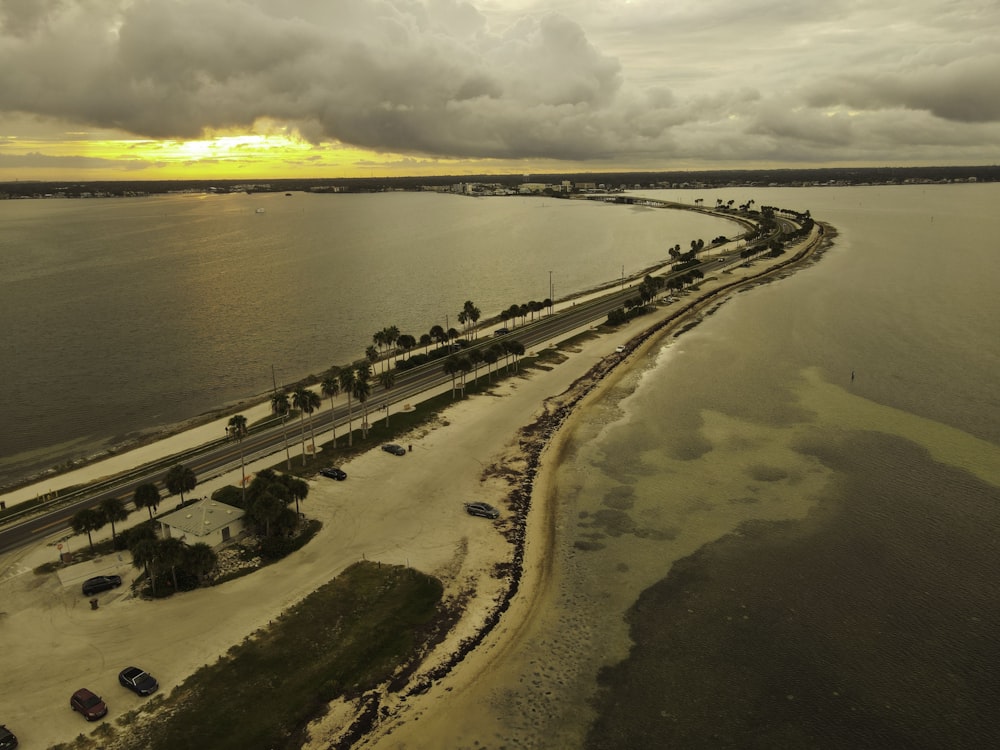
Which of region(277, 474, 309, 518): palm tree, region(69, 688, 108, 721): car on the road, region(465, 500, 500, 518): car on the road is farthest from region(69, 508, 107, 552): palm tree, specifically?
region(465, 500, 500, 518): car on the road

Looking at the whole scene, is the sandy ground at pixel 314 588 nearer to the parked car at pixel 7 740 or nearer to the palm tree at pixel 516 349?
the parked car at pixel 7 740

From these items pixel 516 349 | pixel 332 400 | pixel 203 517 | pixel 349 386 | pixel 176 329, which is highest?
pixel 349 386

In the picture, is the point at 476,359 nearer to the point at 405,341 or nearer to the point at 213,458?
the point at 405,341

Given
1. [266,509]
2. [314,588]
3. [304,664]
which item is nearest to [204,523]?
[266,509]

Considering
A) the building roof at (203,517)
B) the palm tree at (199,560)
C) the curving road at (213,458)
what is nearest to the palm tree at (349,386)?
the curving road at (213,458)

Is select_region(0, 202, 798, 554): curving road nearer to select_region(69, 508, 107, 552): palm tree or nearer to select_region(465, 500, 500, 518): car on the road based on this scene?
select_region(69, 508, 107, 552): palm tree

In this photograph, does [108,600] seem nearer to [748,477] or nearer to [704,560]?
[704,560]

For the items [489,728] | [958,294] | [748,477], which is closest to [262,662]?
[489,728]
